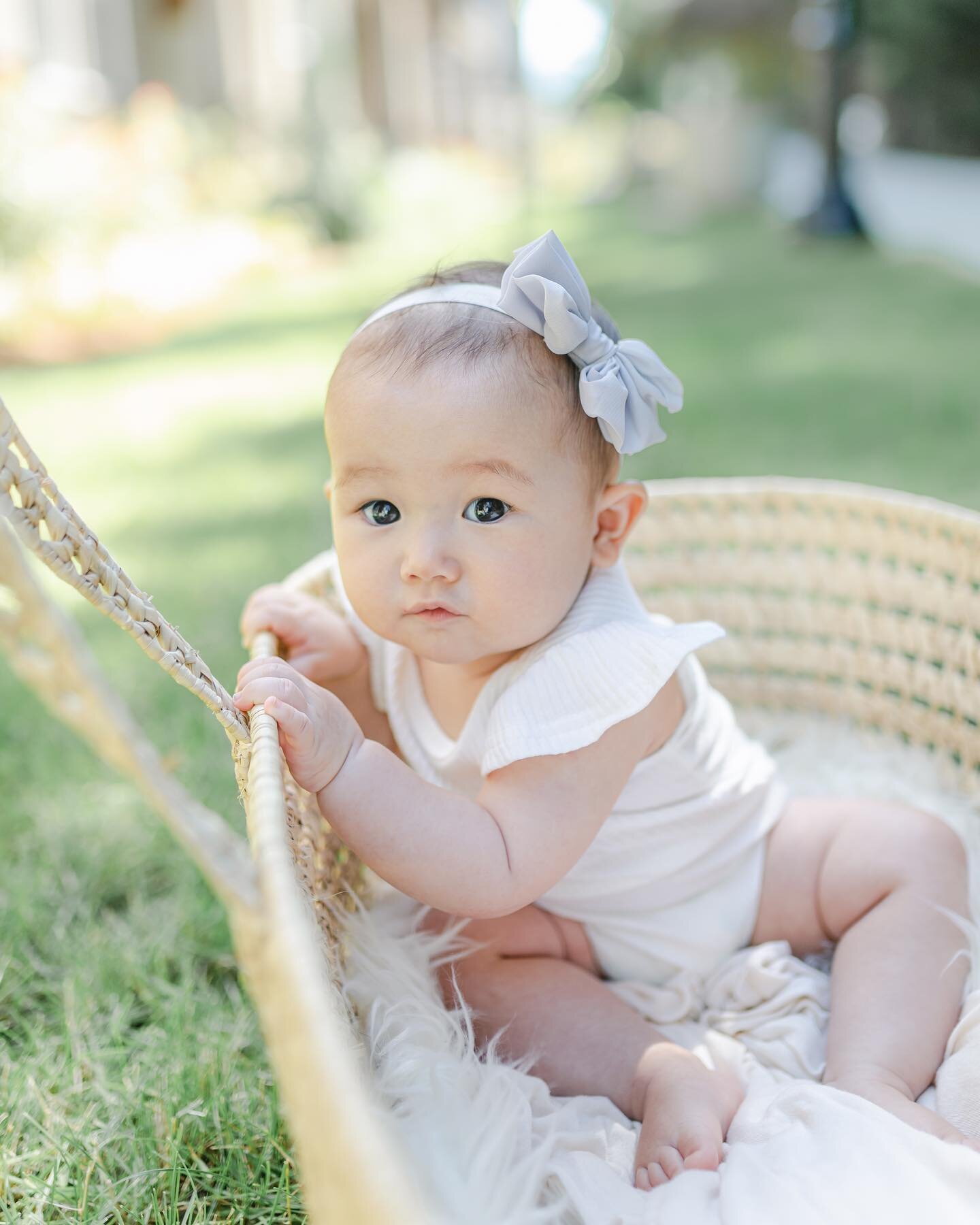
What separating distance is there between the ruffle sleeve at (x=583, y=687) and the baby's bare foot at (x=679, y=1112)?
10.6 inches

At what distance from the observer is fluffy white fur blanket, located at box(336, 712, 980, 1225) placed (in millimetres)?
699

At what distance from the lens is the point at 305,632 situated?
1092 millimetres

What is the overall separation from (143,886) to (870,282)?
457 cm

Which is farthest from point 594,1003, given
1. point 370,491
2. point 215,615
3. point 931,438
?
point 931,438

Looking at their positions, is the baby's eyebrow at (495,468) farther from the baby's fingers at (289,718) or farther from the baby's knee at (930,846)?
the baby's knee at (930,846)

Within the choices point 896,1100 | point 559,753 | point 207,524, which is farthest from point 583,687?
point 207,524

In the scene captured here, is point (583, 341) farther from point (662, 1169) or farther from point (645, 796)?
point (662, 1169)

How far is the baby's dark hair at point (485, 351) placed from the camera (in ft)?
3.00

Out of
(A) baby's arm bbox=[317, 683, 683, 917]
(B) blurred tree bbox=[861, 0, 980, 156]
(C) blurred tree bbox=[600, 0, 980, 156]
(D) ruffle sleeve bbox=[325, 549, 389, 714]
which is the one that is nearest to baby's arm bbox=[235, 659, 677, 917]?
(A) baby's arm bbox=[317, 683, 683, 917]

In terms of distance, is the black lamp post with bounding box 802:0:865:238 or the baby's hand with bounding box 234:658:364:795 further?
the black lamp post with bounding box 802:0:865:238

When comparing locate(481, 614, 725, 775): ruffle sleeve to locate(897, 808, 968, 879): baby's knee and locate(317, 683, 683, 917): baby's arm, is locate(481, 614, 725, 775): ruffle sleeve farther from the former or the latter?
locate(897, 808, 968, 879): baby's knee

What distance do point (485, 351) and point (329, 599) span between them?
396 mm

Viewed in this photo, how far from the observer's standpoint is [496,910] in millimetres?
873

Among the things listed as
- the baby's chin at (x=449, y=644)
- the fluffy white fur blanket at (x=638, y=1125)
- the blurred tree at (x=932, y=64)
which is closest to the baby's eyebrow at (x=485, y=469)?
the baby's chin at (x=449, y=644)
